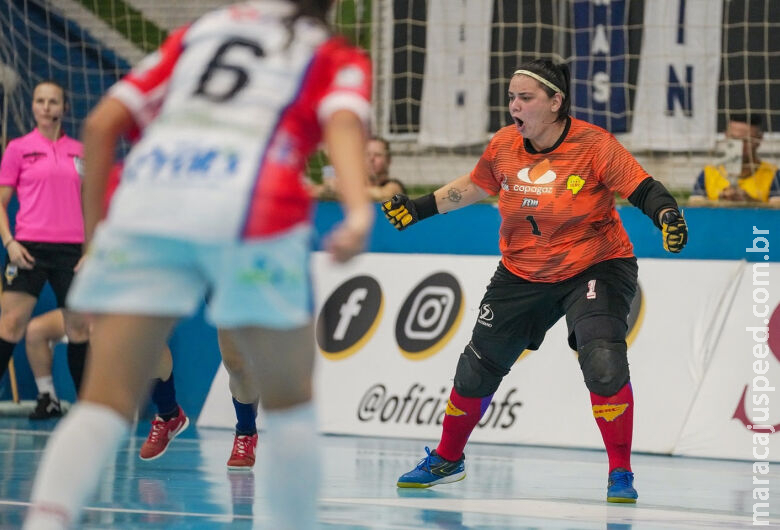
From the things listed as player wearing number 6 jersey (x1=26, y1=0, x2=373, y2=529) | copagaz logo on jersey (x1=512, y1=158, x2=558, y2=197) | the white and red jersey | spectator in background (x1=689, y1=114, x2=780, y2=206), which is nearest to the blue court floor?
copagaz logo on jersey (x1=512, y1=158, x2=558, y2=197)

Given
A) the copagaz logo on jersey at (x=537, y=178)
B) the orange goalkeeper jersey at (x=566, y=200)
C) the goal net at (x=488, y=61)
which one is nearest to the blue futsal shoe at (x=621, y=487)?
the orange goalkeeper jersey at (x=566, y=200)

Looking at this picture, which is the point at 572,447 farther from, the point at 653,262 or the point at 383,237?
the point at 383,237

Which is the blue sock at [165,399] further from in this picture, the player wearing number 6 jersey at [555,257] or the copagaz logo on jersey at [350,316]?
the copagaz logo on jersey at [350,316]

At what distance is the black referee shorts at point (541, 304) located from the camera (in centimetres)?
542

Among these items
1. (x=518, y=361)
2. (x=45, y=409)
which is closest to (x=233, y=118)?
(x=518, y=361)

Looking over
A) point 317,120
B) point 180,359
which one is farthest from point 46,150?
point 317,120

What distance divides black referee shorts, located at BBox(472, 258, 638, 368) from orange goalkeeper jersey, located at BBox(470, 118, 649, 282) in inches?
2.0

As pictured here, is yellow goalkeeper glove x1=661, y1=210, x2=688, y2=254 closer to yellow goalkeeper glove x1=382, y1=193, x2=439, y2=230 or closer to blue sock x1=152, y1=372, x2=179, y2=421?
yellow goalkeeper glove x1=382, y1=193, x2=439, y2=230

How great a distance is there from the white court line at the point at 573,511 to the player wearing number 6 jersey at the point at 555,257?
0.74 feet

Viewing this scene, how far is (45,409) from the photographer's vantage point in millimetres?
8672

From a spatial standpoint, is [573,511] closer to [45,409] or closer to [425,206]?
[425,206]

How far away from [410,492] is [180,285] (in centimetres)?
311

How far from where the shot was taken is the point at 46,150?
8188 millimetres

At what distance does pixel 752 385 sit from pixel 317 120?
5255 millimetres
